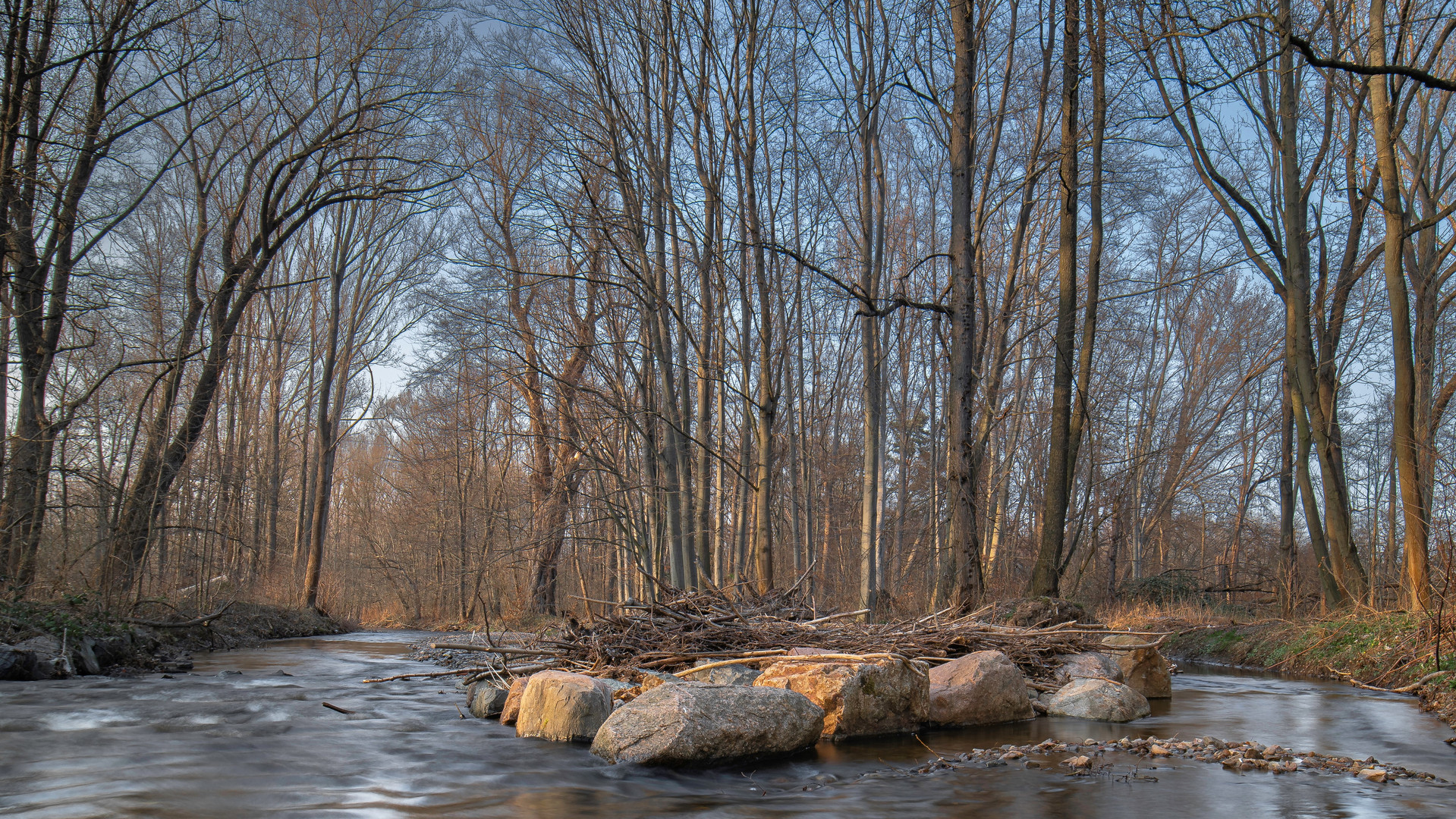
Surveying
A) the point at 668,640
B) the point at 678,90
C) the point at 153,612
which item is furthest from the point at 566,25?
the point at 153,612

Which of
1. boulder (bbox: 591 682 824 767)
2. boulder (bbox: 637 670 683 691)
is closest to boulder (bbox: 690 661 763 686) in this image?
boulder (bbox: 637 670 683 691)

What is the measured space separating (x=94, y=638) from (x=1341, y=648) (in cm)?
1443

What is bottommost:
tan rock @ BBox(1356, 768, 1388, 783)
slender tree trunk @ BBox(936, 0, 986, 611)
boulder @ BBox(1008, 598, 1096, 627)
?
tan rock @ BBox(1356, 768, 1388, 783)

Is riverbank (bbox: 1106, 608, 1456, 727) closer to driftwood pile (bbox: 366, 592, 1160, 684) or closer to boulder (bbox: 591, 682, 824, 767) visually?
driftwood pile (bbox: 366, 592, 1160, 684)

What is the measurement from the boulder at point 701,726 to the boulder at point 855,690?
627 millimetres

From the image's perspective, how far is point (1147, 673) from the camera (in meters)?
8.61

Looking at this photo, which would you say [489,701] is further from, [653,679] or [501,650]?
[653,679]

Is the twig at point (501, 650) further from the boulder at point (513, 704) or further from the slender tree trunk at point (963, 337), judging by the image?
the slender tree trunk at point (963, 337)

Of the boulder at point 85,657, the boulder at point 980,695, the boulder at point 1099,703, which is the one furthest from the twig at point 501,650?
the boulder at point 1099,703

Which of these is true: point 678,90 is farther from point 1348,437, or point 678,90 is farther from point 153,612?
point 1348,437

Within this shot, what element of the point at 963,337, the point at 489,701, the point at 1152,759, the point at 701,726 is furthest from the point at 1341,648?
the point at 489,701

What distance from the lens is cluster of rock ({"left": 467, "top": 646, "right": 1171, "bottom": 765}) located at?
5.30 meters

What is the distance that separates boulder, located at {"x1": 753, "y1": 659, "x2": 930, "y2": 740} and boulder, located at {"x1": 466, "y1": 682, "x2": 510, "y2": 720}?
237 cm

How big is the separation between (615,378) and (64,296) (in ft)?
26.1
